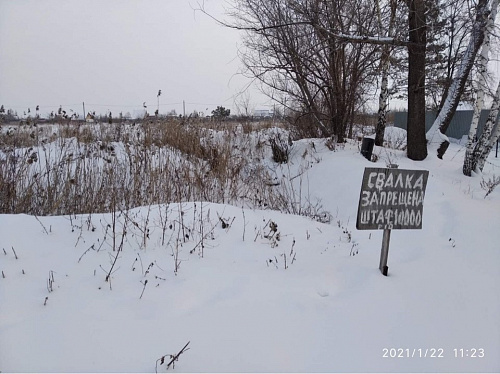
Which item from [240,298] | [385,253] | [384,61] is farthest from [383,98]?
[240,298]

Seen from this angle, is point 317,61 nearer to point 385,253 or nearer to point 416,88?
point 416,88

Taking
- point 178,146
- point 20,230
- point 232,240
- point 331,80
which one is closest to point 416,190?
point 232,240

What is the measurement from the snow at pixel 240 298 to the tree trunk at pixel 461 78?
4.82 metres

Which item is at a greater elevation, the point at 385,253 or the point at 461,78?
the point at 461,78

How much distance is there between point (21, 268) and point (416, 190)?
9.41ft

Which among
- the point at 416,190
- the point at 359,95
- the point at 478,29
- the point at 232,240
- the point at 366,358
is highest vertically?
the point at 478,29

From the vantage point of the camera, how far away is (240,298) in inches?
84.1

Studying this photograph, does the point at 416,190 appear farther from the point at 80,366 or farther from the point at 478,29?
the point at 478,29

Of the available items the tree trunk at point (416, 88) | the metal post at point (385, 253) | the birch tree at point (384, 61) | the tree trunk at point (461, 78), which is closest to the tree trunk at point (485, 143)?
the tree trunk at point (416, 88)

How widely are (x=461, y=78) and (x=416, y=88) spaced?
3.94 feet

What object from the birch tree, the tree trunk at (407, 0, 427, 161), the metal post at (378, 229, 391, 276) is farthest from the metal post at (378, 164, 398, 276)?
the birch tree

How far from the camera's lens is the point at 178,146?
715 cm

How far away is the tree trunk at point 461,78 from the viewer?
6.30 metres

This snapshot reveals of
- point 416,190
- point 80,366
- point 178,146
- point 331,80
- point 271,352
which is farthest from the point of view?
point 331,80
